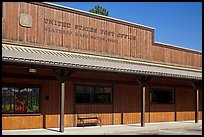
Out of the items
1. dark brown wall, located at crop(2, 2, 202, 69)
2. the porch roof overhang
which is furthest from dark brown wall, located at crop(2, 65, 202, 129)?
dark brown wall, located at crop(2, 2, 202, 69)

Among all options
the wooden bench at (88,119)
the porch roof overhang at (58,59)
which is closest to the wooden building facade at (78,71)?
the porch roof overhang at (58,59)

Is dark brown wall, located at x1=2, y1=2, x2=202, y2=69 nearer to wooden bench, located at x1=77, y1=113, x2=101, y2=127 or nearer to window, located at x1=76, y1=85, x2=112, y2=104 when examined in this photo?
window, located at x1=76, y1=85, x2=112, y2=104

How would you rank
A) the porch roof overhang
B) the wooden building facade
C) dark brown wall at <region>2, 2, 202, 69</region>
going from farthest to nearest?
1. dark brown wall at <region>2, 2, 202, 69</region>
2. the wooden building facade
3. the porch roof overhang

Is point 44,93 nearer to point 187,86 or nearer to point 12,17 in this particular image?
point 12,17

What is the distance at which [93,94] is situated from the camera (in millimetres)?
21172

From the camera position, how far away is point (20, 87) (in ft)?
→ 58.7

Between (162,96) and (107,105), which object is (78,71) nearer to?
(107,105)

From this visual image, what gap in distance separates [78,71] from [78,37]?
2.90 m

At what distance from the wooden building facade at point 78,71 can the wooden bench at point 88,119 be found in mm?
250

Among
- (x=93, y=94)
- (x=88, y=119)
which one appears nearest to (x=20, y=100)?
(x=88, y=119)

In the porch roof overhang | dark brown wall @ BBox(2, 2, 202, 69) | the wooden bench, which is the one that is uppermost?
dark brown wall @ BBox(2, 2, 202, 69)

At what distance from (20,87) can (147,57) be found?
10.9 m

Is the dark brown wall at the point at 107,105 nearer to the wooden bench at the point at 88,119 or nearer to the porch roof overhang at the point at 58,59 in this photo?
the wooden bench at the point at 88,119

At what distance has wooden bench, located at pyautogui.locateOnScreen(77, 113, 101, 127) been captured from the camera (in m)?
20.1
